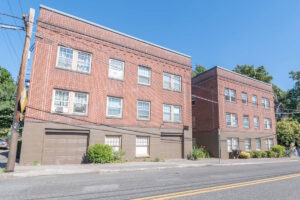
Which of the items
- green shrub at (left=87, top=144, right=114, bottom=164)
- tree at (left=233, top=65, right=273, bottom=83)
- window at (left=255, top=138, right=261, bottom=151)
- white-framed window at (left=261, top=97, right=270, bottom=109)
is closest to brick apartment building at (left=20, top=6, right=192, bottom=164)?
green shrub at (left=87, top=144, right=114, bottom=164)

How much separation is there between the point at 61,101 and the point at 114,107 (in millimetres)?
4212

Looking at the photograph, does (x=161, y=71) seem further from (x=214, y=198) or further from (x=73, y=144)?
(x=214, y=198)

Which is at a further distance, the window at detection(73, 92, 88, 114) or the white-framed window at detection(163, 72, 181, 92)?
the white-framed window at detection(163, 72, 181, 92)

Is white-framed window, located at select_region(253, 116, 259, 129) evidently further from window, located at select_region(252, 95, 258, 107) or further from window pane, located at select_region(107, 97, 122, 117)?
window pane, located at select_region(107, 97, 122, 117)

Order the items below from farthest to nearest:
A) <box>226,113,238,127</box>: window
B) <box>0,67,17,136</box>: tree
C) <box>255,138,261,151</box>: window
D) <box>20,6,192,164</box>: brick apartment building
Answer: <box>0,67,17,136</box>: tree
<box>255,138,261,151</box>: window
<box>226,113,238,127</box>: window
<box>20,6,192,164</box>: brick apartment building

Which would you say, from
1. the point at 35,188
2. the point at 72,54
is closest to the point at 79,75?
the point at 72,54

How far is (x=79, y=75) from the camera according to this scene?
1572 centimetres

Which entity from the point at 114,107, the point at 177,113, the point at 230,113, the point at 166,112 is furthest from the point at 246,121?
the point at 114,107

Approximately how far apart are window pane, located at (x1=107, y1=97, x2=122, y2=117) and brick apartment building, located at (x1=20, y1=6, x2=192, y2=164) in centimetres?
9

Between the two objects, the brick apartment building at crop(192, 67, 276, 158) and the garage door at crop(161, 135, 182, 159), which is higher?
the brick apartment building at crop(192, 67, 276, 158)

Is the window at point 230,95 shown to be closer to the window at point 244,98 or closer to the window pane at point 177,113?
the window at point 244,98

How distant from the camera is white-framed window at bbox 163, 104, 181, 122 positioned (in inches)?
779

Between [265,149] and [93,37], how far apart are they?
87.4 feet

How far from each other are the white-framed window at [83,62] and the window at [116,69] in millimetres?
1847
